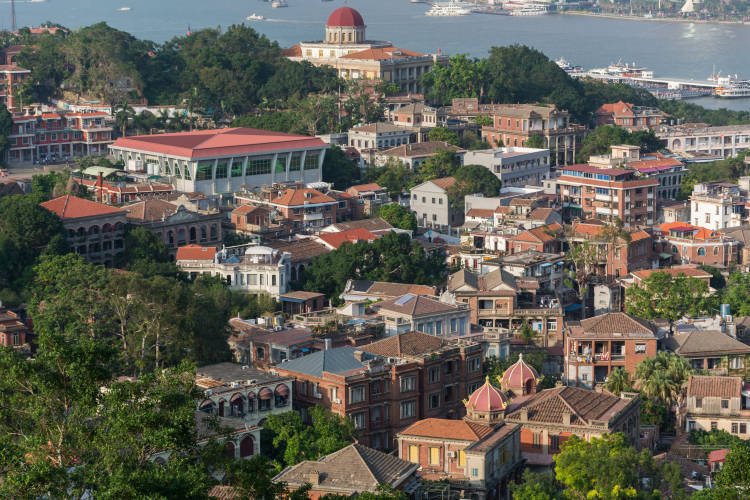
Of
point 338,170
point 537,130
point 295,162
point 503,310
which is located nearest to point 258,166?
point 295,162

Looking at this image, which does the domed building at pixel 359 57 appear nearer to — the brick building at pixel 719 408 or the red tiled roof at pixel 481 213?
the red tiled roof at pixel 481 213

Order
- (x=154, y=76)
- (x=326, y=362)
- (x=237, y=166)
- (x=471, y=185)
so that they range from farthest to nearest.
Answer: (x=154, y=76) → (x=237, y=166) → (x=471, y=185) → (x=326, y=362)

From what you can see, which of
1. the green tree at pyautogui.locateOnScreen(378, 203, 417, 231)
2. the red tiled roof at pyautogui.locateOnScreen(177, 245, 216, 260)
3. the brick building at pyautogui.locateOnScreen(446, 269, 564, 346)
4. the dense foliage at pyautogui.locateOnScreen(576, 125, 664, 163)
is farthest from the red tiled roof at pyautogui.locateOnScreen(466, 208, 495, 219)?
the red tiled roof at pyautogui.locateOnScreen(177, 245, 216, 260)

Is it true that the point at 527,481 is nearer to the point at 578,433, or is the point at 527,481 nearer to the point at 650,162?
→ the point at 578,433

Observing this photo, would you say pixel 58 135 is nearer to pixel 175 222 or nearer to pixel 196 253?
pixel 175 222

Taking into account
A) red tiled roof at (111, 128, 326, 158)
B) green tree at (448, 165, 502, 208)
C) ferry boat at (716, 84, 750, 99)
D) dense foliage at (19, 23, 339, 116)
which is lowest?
green tree at (448, 165, 502, 208)

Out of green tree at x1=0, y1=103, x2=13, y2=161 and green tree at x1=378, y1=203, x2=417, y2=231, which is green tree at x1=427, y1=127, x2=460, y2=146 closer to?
green tree at x1=378, y1=203, x2=417, y2=231

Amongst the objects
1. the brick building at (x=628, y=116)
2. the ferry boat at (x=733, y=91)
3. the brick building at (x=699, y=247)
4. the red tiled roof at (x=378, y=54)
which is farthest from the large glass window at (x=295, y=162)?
the ferry boat at (x=733, y=91)
